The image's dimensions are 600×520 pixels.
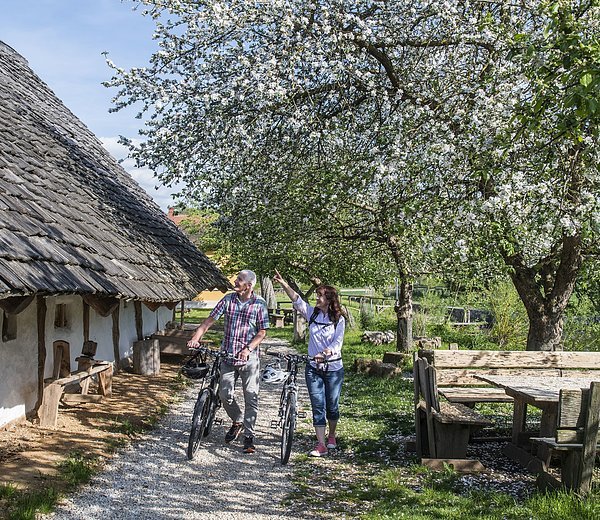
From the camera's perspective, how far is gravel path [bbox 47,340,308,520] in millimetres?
5738

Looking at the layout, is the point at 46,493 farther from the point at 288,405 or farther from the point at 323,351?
the point at 323,351

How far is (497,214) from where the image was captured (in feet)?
31.0

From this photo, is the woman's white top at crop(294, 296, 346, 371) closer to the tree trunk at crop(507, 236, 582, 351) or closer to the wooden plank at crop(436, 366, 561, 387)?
the wooden plank at crop(436, 366, 561, 387)

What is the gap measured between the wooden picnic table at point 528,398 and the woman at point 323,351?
1.58 meters

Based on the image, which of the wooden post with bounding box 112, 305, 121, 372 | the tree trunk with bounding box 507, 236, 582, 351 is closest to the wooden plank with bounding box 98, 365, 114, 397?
the wooden post with bounding box 112, 305, 121, 372

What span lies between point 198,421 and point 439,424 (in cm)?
246

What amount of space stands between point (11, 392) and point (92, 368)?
2171mm

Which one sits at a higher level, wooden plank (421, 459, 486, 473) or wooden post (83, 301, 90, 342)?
wooden post (83, 301, 90, 342)

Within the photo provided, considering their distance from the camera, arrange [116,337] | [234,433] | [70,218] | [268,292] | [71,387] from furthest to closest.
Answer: [268,292], [116,337], [71,387], [70,218], [234,433]

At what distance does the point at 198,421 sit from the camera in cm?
741

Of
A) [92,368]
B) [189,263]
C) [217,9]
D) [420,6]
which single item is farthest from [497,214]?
[189,263]

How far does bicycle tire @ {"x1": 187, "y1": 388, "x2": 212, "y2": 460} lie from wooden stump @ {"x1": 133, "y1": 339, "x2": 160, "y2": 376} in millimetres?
6240

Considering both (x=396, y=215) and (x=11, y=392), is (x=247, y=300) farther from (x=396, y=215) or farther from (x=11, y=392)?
(x=396, y=215)

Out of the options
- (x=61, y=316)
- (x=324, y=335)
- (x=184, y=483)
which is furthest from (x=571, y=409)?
(x=61, y=316)
